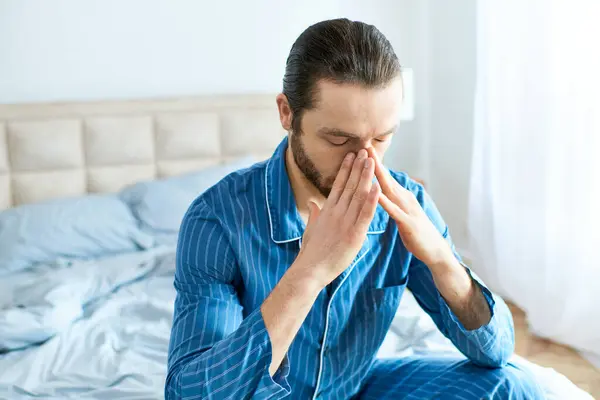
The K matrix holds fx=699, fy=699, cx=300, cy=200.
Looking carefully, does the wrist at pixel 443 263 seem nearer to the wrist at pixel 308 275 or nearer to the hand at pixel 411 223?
the hand at pixel 411 223

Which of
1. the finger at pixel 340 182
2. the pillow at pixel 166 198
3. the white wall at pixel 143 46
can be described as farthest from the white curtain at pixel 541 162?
the finger at pixel 340 182

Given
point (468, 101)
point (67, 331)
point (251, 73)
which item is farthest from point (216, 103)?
point (67, 331)

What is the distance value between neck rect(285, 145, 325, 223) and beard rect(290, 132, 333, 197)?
2.2 inches

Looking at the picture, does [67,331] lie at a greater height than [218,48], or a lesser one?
lesser

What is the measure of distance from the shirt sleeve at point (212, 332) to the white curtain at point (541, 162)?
1.73m

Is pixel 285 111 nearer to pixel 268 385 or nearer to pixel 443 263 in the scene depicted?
pixel 443 263

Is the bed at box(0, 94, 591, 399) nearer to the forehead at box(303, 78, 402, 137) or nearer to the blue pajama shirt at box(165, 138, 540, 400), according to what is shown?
the blue pajama shirt at box(165, 138, 540, 400)

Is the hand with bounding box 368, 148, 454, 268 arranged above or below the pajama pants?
above

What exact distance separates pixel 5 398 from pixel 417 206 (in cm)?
116

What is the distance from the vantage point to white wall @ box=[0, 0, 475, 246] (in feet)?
10.5

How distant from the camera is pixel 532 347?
2.82m

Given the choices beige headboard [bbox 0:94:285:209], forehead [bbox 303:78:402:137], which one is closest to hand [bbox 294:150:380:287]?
forehead [bbox 303:78:402:137]

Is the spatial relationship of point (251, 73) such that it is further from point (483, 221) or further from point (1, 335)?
point (1, 335)

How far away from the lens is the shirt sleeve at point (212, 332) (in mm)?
1158
